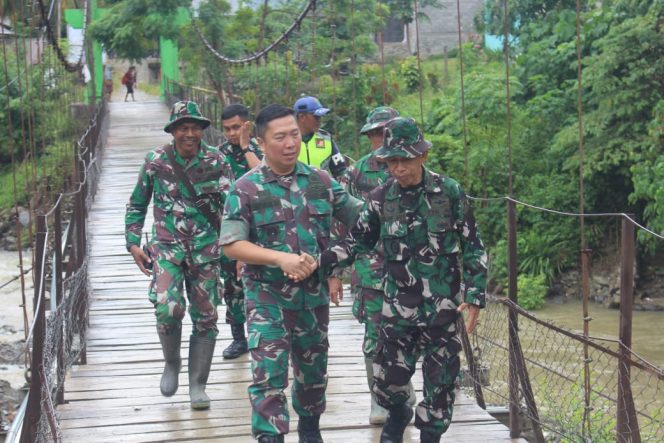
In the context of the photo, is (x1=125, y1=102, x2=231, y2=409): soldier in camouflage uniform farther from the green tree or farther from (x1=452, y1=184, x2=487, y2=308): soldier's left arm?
the green tree

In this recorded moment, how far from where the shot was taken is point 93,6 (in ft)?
88.7

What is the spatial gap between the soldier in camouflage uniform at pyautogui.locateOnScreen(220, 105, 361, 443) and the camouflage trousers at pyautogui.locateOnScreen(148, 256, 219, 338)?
90 cm

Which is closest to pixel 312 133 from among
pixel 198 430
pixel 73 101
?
pixel 198 430

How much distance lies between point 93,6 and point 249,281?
24.6m

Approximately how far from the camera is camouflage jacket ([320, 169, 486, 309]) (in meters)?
3.58

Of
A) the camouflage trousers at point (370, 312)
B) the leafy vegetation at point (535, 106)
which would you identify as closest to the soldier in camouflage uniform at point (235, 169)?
the camouflage trousers at point (370, 312)

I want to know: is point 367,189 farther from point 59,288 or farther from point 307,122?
point 59,288

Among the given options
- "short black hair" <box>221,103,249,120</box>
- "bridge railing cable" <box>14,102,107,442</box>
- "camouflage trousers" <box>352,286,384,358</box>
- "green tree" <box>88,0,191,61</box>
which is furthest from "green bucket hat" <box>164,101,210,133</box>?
"green tree" <box>88,0,191,61</box>

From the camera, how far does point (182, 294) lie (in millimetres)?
4637

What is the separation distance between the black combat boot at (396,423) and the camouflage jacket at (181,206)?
46.3 inches

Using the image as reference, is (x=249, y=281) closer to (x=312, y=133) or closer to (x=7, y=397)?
(x=312, y=133)

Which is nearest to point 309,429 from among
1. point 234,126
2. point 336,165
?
point 336,165

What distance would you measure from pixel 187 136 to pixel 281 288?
1.17m

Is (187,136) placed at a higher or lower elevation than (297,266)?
higher
